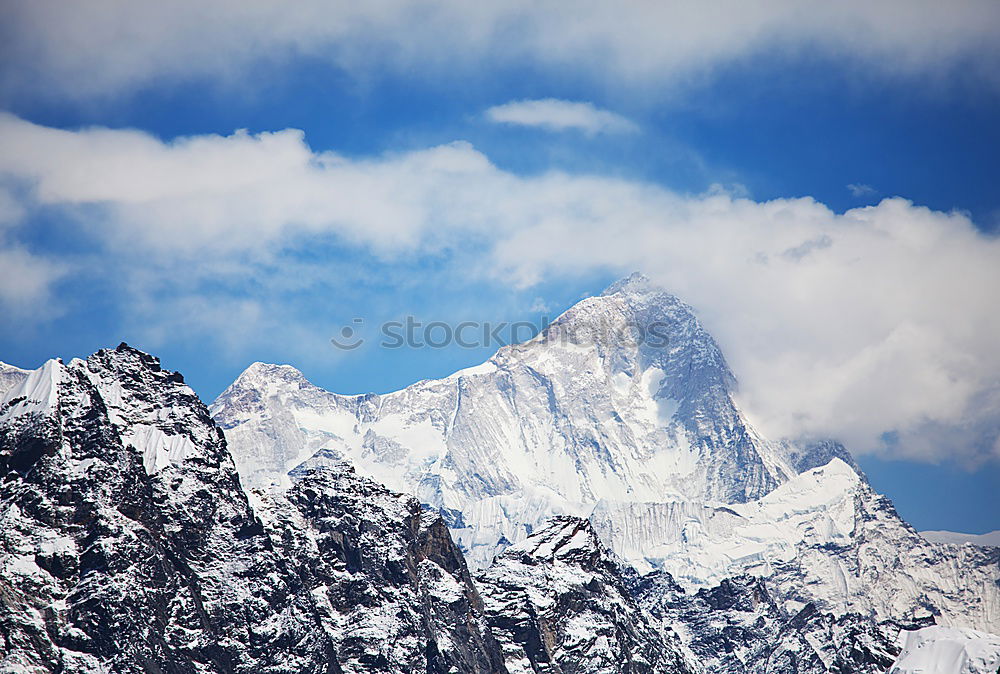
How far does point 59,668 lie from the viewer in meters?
199

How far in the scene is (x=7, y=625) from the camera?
645 ft

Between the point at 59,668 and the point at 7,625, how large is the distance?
8527 millimetres
